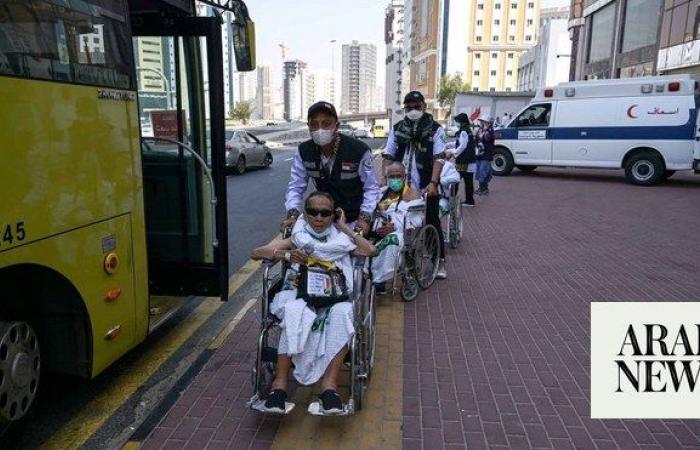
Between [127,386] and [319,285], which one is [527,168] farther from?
[127,386]

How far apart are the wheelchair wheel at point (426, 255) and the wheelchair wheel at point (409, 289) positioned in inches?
3.6

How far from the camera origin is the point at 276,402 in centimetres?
300

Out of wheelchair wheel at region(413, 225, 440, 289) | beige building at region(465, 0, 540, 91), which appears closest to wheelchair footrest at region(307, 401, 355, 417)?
wheelchair wheel at region(413, 225, 440, 289)

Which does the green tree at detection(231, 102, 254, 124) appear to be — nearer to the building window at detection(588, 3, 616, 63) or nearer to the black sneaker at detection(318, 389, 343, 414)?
the building window at detection(588, 3, 616, 63)

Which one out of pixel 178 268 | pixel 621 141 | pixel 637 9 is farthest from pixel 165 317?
pixel 637 9

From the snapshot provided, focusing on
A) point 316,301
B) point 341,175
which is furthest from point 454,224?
point 316,301

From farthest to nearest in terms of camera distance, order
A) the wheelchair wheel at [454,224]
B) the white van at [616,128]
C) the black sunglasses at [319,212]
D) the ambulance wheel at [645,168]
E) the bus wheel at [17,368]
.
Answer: the ambulance wheel at [645,168]
the white van at [616,128]
the wheelchair wheel at [454,224]
the black sunglasses at [319,212]
the bus wheel at [17,368]

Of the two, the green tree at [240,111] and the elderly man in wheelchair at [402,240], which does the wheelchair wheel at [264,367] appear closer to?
the elderly man in wheelchair at [402,240]

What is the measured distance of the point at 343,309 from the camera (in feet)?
10.4

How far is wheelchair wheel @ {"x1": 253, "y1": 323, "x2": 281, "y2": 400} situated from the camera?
3072 millimetres

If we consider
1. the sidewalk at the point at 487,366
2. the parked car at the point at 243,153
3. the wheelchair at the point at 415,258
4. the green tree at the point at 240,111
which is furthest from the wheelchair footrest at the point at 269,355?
the green tree at the point at 240,111

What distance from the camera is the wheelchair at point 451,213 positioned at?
263 inches

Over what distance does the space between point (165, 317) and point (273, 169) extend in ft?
48.7

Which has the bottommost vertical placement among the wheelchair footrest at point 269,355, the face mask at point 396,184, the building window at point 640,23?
the wheelchair footrest at point 269,355
